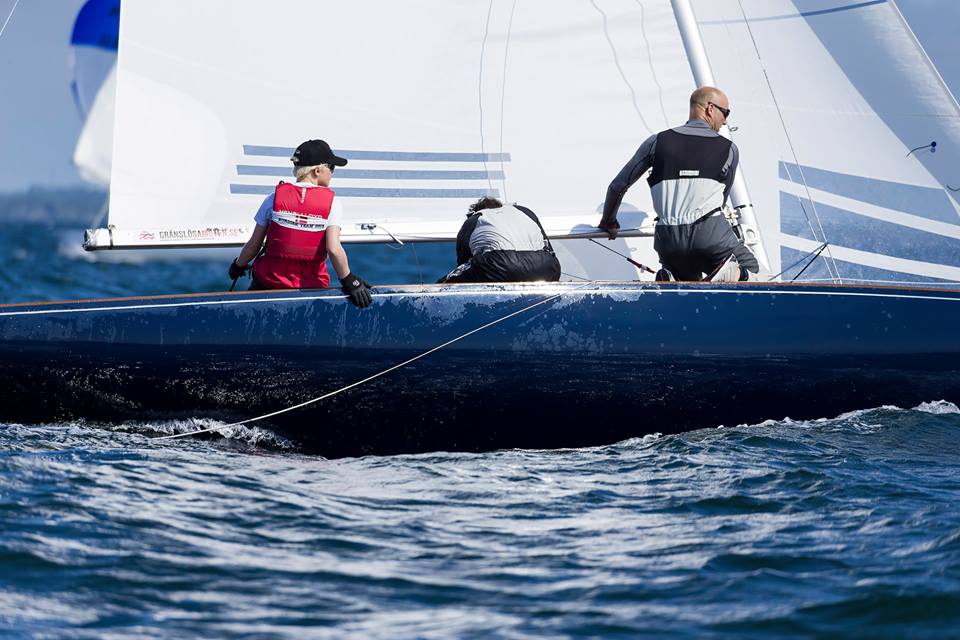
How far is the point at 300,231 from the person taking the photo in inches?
205

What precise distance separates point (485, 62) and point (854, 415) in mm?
2550

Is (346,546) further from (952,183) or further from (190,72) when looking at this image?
(952,183)

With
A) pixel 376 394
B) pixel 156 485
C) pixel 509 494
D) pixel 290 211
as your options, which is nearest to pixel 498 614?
pixel 509 494

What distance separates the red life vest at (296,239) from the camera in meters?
5.17

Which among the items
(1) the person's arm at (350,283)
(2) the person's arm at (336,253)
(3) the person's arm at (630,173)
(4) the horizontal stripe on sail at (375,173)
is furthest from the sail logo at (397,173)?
(1) the person's arm at (350,283)

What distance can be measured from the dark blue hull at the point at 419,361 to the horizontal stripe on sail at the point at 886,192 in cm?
138

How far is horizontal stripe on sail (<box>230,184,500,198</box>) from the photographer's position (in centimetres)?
621

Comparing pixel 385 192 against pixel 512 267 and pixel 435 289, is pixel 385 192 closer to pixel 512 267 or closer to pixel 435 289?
pixel 512 267

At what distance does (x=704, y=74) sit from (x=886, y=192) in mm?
1063

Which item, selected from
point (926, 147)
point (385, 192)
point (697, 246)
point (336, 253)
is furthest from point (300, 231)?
point (926, 147)

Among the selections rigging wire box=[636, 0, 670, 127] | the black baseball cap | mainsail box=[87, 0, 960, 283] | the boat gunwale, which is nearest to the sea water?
the boat gunwale

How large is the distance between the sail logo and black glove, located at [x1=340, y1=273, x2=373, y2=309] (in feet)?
4.38

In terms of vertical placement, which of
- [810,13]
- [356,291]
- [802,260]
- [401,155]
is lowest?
[356,291]

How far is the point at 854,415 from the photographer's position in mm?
5414
